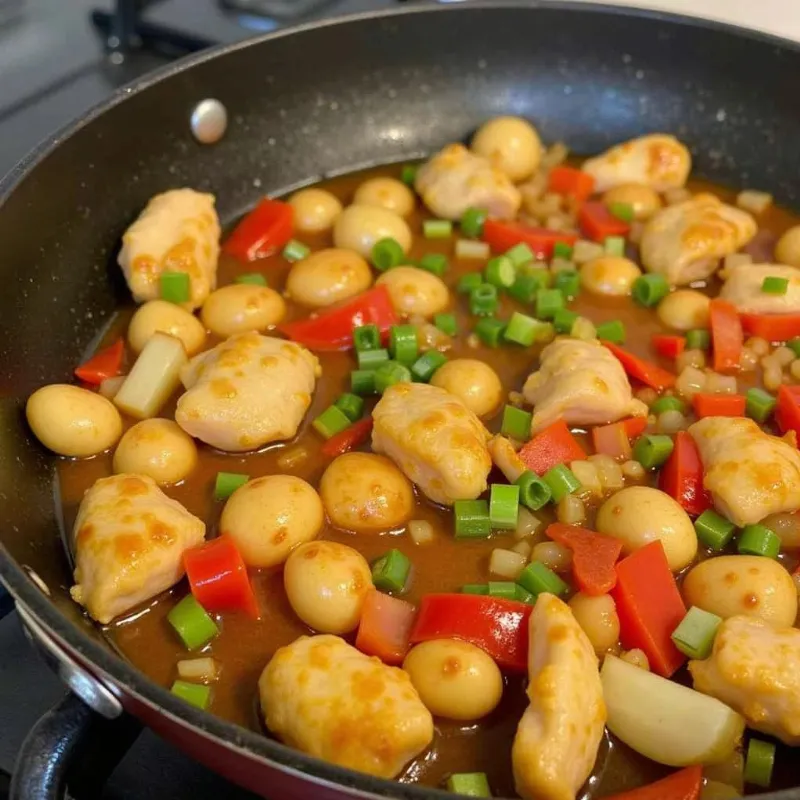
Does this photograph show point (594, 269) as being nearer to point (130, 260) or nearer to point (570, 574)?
point (570, 574)

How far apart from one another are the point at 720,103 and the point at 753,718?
1948 mm

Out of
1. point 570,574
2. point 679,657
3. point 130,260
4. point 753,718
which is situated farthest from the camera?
point 130,260

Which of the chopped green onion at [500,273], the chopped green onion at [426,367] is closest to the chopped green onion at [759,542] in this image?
the chopped green onion at [426,367]

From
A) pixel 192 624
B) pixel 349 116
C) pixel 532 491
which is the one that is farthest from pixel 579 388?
pixel 349 116

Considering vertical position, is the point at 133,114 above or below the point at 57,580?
above

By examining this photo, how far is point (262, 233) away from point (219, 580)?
3.82 ft

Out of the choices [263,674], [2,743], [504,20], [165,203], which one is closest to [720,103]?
[504,20]

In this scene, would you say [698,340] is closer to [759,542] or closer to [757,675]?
[759,542]

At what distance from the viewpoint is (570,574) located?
6.48 ft

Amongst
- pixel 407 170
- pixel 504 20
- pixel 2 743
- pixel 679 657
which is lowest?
pixel 679 657

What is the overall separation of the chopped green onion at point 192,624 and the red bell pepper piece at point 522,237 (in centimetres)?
138

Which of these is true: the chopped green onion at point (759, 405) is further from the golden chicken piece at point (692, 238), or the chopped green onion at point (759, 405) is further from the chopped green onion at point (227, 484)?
the chopped green onion at point (227, 484)

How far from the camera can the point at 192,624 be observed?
1849 millimetres

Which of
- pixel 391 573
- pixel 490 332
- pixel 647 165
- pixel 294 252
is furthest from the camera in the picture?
pixel 647 165
